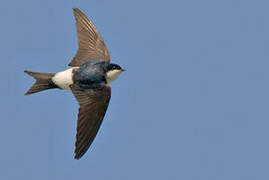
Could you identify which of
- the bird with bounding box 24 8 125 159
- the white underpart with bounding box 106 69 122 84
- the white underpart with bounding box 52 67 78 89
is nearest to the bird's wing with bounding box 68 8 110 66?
the bird with bounding box 24 8 125 159

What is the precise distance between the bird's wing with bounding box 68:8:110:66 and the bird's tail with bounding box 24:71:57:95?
284mm

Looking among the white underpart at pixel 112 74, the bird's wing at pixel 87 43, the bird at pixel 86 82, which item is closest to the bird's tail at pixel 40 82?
the bird at pixel 86 82

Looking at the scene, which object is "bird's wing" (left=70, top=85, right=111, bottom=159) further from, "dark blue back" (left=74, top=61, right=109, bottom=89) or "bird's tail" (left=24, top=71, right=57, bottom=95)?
"bird's tail" (left=24, top=71, right=57, bottom=95)

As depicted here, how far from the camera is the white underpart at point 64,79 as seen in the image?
6414 millimetres

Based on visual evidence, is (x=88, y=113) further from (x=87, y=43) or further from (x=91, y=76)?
(x=87, y=43)

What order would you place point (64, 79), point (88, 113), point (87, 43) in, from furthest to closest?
1. point (87, 43)
2. point (64, 79)
3. point (88, 113)

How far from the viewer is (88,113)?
6145 millimetres

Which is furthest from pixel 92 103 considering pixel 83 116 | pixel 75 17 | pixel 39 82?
pixel 75 17

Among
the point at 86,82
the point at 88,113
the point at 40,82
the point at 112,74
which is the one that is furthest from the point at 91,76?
the point at 40,82

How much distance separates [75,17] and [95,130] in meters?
1.38

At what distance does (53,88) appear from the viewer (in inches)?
259

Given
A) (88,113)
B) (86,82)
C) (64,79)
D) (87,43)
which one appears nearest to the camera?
(88,113)

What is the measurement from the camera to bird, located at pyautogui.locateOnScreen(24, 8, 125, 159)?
607 cm

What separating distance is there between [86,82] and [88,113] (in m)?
0.33
